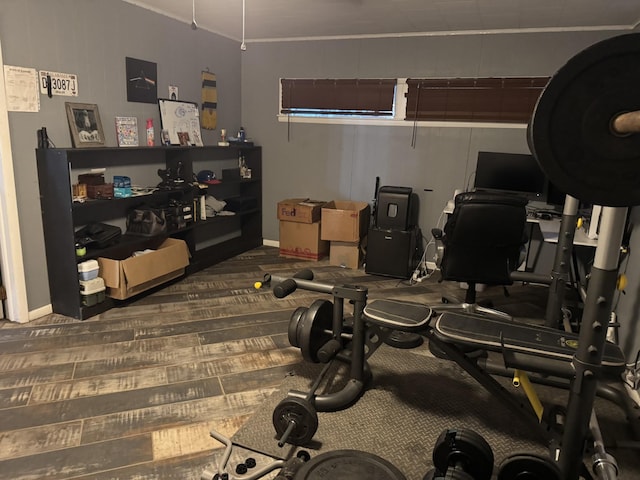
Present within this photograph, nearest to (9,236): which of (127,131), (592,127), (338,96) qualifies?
(127,131)

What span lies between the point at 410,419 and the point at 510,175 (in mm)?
2742

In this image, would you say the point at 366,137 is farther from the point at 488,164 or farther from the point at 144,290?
the point at 144,290

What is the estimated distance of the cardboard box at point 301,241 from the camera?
4.85m

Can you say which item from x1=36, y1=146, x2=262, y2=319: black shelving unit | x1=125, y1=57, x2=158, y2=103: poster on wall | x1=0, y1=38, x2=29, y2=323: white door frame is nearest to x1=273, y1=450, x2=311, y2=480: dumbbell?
x1=36, y1=146, x2=262, y2=319: black shelving unit

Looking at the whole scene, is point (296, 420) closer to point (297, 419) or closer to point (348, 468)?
point (297, 419)

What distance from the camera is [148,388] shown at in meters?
2.48

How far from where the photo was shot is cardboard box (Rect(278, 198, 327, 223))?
4773 mm

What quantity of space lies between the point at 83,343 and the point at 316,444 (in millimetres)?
1755

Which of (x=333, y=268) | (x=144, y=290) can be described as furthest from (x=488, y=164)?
(x=144, y=290)

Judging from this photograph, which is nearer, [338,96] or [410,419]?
[410,419]

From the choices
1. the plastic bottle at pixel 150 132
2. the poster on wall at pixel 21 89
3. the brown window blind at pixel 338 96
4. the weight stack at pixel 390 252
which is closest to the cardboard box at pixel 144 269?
the plastic bottle at pixel 150 132

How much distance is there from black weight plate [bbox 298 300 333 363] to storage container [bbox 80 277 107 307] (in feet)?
5.65

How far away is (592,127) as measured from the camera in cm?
140

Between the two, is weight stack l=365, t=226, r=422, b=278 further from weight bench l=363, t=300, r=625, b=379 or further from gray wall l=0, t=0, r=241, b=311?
gray wall l=0, t=0, r=241, b=311
